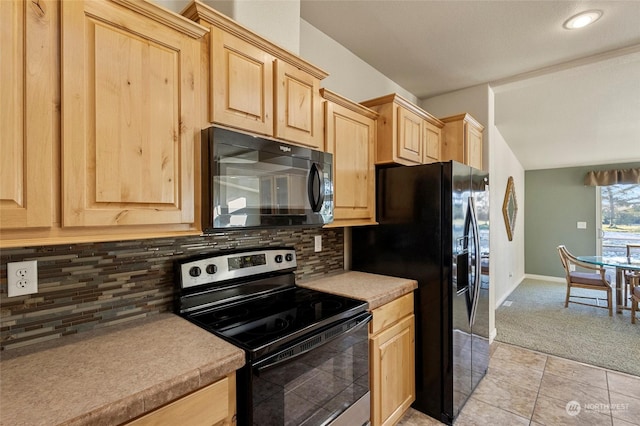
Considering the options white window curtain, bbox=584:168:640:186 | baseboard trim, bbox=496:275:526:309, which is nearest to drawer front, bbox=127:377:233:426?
baseboard trim, bbox=496:275:526:309

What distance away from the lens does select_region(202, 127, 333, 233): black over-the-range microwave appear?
49.7 inches

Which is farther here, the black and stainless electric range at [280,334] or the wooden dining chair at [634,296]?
the wooden dining chair at [634,296]

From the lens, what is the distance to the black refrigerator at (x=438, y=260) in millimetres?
2053

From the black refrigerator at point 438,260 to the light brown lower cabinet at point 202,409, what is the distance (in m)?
1.47

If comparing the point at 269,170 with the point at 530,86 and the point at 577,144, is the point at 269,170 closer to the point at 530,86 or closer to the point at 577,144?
the point at 530,86

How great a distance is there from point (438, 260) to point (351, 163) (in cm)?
86

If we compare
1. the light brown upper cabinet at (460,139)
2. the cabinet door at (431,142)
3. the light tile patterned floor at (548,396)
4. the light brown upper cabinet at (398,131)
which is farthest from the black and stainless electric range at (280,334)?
the light brown upper cabinet at (460,139)

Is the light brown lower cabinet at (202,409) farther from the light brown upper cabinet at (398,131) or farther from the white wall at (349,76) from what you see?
the light brown upper cabinet at (398,131)

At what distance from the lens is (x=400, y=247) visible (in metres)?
2.25

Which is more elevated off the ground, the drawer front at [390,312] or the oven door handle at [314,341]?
the oven door handle at [314,341]

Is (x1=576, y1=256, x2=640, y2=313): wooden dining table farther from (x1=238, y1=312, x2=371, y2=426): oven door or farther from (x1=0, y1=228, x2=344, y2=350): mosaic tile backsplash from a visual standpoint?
(x1=0, y1=228, x2=344, y2=350): mosaic tile backsplash

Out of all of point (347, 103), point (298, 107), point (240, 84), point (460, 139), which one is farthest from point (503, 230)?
point (240, 84)

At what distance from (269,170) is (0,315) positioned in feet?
3.60

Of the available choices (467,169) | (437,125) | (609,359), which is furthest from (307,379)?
(609,359)
